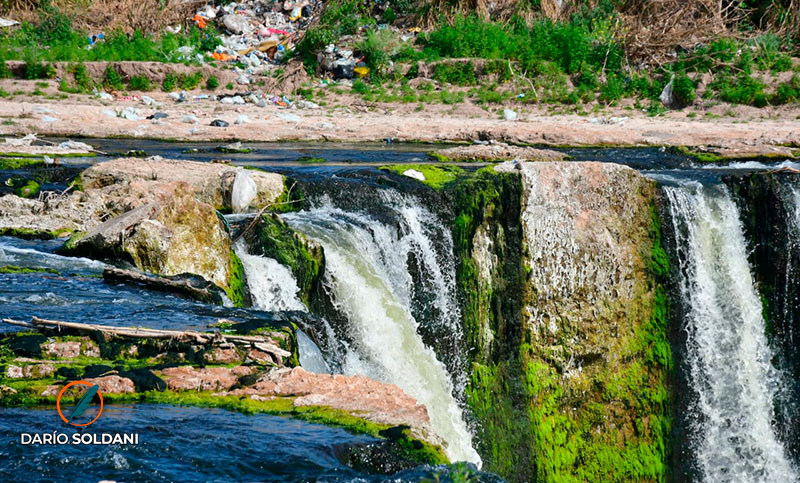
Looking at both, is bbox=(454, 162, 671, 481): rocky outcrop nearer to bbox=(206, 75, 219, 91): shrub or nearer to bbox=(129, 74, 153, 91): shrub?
bbox=(206, 75, 219, 91): shrub

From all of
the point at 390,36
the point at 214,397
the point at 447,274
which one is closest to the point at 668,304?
the point at 447,274

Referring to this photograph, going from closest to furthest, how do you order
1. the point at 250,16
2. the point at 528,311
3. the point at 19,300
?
the point at 19,300
the point at 528,311
the point at 250,16

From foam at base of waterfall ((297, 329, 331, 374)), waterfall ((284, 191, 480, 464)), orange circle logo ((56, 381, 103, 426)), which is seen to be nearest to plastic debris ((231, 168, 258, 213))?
waterfall ((284, 191, 480, 464))

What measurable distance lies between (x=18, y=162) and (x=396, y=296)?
16.8ft

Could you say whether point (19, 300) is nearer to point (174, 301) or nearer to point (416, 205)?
point (174, 301)

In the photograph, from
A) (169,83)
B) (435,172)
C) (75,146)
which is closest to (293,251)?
A: (435,172)

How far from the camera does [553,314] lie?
803 centimetres

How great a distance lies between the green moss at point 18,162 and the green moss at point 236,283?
13.9 ft

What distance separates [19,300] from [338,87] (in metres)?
12.9

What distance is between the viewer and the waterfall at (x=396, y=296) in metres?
7.12

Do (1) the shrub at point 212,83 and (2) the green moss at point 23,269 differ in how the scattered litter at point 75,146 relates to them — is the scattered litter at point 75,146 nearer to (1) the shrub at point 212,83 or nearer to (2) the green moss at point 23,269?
(2) the green moss at point 23,269

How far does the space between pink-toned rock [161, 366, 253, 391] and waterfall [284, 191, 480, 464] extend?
7.35 ft

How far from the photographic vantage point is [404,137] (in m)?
14.4

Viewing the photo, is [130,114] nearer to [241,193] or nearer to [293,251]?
[241,193]
